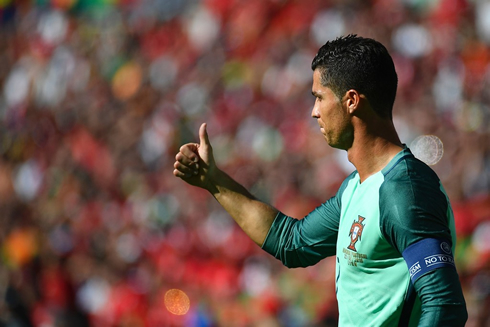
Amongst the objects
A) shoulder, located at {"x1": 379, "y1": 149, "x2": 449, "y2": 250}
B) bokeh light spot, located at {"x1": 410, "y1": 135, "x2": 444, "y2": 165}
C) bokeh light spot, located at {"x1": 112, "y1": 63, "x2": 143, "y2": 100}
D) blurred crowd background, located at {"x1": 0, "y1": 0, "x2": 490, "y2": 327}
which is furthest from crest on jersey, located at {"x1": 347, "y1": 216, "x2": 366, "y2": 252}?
bokeh light spot, located at {"x1": 112, "y1": 63, "x2": 143, "y2": 100}

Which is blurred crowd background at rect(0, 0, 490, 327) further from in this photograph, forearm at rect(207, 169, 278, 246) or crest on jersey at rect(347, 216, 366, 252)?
crest on jersey at rect(347, 216, 366, 252)

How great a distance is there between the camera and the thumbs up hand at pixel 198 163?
2.65 metres

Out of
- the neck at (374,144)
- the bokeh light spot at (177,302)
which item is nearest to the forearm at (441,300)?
the neck at (374,144)

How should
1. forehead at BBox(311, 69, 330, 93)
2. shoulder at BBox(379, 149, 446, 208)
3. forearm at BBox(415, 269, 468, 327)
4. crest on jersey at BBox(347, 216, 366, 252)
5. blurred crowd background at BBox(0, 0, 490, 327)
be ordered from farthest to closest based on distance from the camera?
1. blurred crowd background at BBox(0, 0, 490, 327)
2. forehead at BBox(311, 69, 330, 93)
3. crest on jersey at BBox(347, 216, 366, 252)
4. shoulder at BBox(379, 149, 446, 208)
5. forearm at BBox(415, 269, 468, 327)

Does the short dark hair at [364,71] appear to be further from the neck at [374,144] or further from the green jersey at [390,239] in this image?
the green jersey at [390,239]

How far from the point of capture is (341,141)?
2.21 metres

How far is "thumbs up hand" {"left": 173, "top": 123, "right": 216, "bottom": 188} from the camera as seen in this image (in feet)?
8.69

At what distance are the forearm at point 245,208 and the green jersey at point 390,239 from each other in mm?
363

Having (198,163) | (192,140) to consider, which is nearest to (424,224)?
(198,163)

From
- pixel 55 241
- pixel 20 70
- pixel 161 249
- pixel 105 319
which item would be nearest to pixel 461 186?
pixel 161 249

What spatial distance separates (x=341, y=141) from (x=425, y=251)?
48 centimetres

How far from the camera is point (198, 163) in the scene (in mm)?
2666

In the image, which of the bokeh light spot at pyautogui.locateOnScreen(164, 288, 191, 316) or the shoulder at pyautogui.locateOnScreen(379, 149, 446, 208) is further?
the bokeh light spot at pyautogui.locateOnScreen(164, 288, 191, 316)

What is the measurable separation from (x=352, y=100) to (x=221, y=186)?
70 cm
